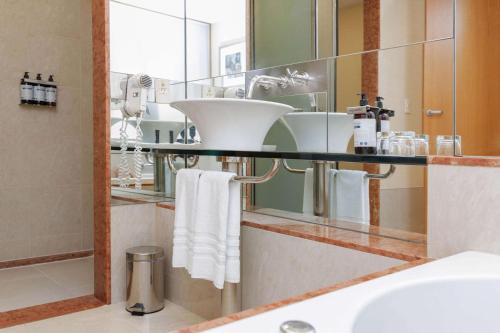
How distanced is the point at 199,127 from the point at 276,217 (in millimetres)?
531

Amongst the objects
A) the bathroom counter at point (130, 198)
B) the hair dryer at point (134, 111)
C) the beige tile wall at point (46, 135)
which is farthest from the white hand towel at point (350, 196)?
the beige tile wall at point (46, 135)

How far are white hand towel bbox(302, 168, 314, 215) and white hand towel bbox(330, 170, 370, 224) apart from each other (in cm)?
13

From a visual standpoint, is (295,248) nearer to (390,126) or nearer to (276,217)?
(276,217)

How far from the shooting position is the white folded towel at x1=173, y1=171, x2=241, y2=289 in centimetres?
159

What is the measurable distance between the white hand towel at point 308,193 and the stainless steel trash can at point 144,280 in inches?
30.1

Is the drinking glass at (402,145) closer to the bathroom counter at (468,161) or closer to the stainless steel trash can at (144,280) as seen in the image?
the bathroom counter at (468,161)

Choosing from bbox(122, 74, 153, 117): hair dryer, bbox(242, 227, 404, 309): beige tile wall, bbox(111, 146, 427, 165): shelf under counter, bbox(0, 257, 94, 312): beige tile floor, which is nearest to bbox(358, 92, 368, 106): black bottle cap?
bbox(111, 146, 427, 165): shelf under counter

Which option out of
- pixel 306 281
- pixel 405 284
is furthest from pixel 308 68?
pixel 405 284

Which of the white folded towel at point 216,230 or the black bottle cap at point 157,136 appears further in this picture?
the black bottle cap at point 157,136

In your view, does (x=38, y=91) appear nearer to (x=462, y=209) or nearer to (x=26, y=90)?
(x=26, y=90)

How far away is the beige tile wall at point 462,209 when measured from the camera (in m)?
1.07

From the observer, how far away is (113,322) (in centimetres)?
196

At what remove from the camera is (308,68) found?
2.03 m

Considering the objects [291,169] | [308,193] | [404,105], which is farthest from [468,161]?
[291,169]
